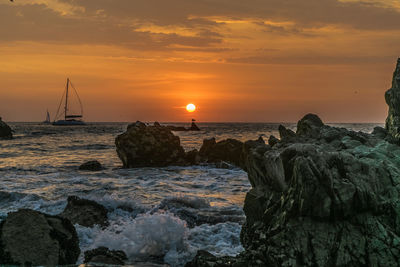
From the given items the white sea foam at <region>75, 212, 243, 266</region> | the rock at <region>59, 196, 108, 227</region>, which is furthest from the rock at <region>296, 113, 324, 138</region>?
the rock at <region>59, 196, 108, 227</region>

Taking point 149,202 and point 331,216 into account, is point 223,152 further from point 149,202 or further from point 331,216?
point 331,216

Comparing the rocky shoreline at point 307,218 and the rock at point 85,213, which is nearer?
the rocky shoreline at point 307,218

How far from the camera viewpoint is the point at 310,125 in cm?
1185

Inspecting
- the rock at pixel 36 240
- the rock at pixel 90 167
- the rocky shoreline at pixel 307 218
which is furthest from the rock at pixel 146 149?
the rock at pixel 36 240

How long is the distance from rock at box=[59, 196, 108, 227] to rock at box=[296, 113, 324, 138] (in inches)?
269

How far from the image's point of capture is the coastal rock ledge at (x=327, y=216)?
6156mm

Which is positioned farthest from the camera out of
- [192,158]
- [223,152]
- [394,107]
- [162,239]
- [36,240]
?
[223,152]

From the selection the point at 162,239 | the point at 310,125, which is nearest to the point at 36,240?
the point at 162,239

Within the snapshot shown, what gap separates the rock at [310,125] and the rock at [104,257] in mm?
6197

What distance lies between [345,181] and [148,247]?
507cm

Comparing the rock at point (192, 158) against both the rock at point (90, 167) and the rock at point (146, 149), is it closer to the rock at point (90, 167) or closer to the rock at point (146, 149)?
the rock at point (146, 149)

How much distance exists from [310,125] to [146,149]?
60.4ft

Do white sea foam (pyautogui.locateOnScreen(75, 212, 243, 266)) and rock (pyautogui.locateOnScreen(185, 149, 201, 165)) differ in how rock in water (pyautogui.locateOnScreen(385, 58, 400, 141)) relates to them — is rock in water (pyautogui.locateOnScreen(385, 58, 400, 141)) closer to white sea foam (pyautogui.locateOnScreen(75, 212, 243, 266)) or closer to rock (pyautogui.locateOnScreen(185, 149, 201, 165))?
white sea foam (pyautogui.locateOnScreen(75, 212, 243, 266))

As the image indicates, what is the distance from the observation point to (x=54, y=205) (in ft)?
47.4
